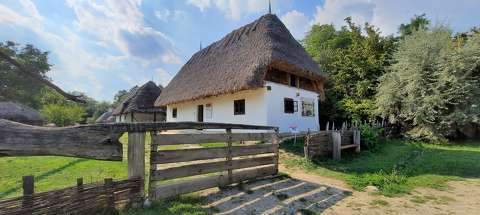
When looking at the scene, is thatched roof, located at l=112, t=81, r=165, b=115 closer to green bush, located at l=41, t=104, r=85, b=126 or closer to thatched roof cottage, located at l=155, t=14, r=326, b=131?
green bush, located at l=41, t=104, r=85, b=126

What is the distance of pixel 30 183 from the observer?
3.28 meters

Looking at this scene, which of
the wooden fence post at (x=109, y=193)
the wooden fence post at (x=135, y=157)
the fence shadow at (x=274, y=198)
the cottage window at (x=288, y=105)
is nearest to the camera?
the wooden fence post at (x=109, y=193)

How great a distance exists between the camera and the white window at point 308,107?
16.4 m

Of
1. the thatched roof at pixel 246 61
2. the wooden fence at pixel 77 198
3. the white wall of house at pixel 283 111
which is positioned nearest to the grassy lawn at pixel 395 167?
the white wall of house at pixel 283 111

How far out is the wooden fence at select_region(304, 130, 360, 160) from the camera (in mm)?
9781

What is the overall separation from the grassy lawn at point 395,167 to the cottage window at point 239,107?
3663 mm

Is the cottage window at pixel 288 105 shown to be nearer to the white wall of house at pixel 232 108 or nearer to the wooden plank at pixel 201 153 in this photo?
the white wall of house at pixel 232 108

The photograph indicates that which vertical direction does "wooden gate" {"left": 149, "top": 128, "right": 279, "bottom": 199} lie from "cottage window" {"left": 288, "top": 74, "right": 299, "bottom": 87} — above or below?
below

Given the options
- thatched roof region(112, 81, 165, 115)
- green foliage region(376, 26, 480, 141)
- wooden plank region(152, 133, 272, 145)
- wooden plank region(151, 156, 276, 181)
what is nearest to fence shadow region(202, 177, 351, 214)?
wooden plank region(151, 156, 276, 181)

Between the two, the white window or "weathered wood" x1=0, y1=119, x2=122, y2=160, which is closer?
"weathered wood" x1=0, y1=119, x2=122, y2=160

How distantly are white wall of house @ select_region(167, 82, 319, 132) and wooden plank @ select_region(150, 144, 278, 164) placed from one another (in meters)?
6.95

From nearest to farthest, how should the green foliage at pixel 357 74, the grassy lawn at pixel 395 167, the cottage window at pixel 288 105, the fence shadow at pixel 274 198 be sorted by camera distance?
the fence shadow at pixel 274 198
the grassy lawn at pixel 395 167
the cottage window at pixel 288 105
the green foliage at pixel 357 74

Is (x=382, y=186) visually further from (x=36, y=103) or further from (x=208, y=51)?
(x=36, y=103)

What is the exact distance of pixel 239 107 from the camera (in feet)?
50.4
